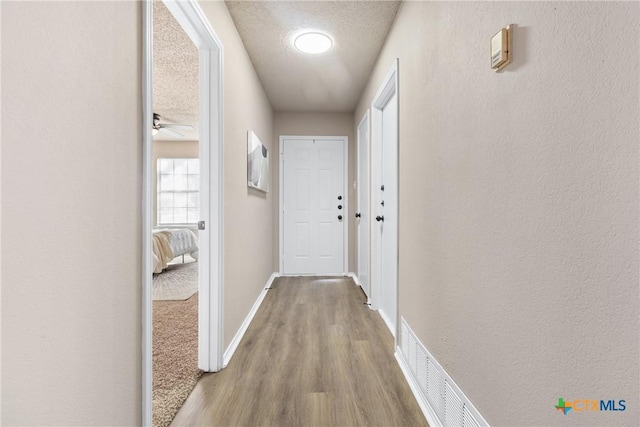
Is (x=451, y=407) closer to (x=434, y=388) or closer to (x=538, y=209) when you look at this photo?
(x=434, y=388)

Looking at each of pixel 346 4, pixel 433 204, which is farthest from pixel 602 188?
pixel 346 4

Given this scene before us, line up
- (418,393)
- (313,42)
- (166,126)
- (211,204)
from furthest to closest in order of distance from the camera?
(166,126)
(313,42)
(211,204)
(418,393)

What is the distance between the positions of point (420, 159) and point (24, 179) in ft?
5.12

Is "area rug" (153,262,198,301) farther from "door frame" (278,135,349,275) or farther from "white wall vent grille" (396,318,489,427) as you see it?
"white wall vent grille" (396,318,489,427)

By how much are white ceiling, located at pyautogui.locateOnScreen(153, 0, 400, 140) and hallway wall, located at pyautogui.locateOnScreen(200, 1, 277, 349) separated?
0.18 metres

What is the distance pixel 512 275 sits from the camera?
91cm

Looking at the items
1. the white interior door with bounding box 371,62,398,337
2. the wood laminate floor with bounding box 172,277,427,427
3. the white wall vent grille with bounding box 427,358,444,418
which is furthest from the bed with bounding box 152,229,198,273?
the white wall vent grille with bounding box 427,358,444,418

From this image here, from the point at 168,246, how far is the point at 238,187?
2933mm

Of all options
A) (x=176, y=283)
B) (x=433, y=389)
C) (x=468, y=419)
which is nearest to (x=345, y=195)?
(x=176, y=283)

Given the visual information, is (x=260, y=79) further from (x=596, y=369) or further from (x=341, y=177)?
(x=596, y=369)

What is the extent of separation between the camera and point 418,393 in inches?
63.6

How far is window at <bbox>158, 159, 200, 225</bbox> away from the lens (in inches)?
273

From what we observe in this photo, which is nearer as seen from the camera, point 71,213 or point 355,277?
point 71,213

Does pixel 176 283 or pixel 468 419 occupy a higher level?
pixel 468 419
